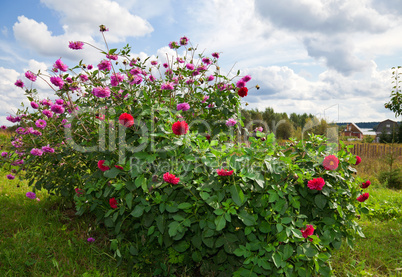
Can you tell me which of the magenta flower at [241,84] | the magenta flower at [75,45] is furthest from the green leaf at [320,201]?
the magenta flower at [75,45]

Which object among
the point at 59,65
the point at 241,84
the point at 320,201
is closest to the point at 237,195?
the point at 320,201

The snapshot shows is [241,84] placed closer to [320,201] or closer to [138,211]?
[320,201]

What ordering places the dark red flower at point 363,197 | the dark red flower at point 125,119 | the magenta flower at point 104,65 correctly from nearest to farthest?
the dark red flower at point 125,119
the dark red flower at point 363,197
the magenta flower at point 104,65

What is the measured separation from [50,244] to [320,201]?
9.65 feet

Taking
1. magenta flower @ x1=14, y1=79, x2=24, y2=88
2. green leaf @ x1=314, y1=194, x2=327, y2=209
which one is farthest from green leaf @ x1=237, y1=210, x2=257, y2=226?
magenta flower @ x1=14, y1=79, x2=24, y2=88

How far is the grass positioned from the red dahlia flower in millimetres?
2189

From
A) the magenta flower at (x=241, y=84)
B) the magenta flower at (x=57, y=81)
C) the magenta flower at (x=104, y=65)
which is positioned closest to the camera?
the magenta flower at (x=57, y=81)

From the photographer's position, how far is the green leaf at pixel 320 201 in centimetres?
245

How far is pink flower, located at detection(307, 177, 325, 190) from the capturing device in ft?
7.72

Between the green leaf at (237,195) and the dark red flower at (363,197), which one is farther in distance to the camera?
the dark red flower at (363,197)

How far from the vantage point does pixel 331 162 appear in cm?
250

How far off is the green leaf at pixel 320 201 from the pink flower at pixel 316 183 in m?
0.14

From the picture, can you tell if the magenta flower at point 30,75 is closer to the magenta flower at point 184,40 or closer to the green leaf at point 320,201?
the magenta flower at point 184,40

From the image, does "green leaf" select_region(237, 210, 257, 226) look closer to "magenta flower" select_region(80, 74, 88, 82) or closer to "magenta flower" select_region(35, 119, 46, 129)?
"magenta flower" select_region(80, 74, 88, 82)
